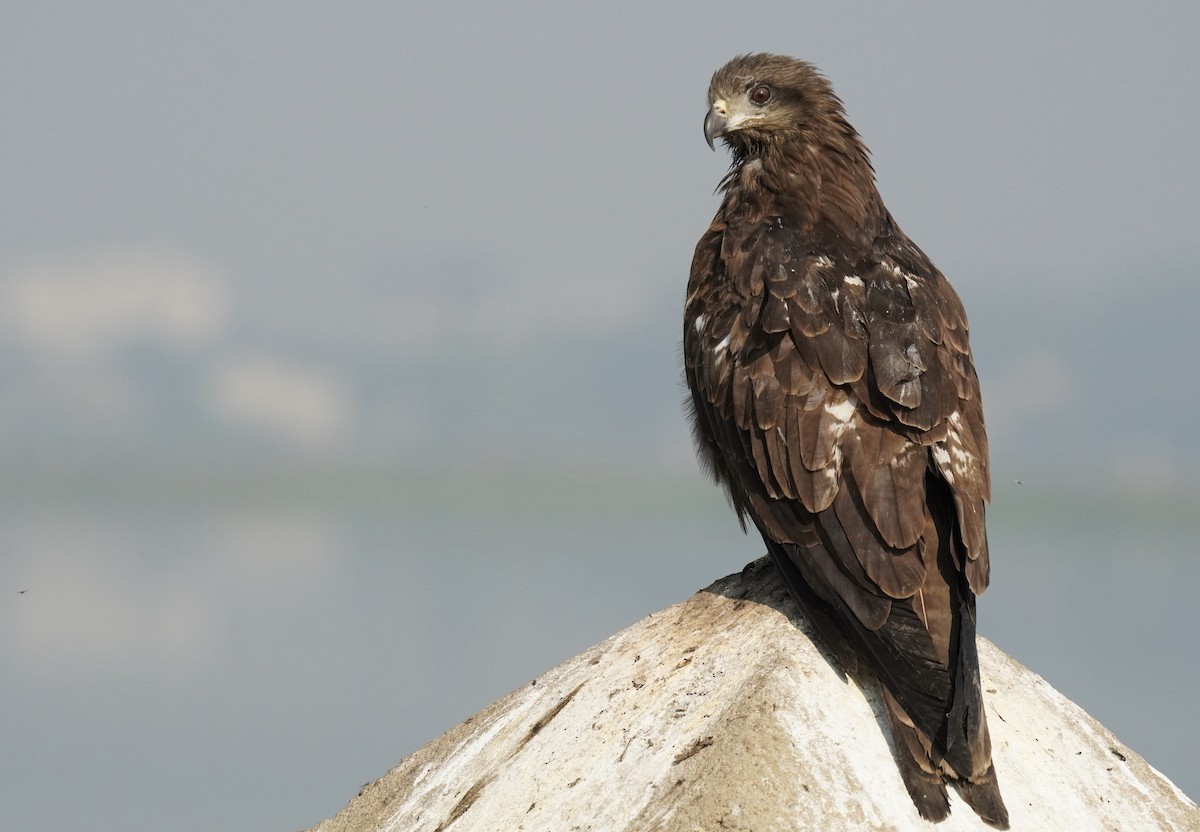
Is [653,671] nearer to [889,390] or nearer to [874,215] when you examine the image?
[889,390]

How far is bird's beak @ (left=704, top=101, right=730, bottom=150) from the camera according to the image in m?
8.86

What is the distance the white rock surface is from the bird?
253 millimetres

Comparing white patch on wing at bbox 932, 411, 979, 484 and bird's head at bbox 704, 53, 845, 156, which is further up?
bird's head at bbox 704, 53, 845, 156

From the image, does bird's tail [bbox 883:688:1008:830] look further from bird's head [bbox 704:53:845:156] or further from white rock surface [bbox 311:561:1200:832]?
bird's head [bbox 704:53:845:156]

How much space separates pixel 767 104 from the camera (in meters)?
8.82

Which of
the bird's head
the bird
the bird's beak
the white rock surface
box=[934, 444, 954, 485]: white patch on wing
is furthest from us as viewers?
the bird's beak

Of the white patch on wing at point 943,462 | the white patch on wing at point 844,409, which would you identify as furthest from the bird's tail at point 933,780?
the white patch on wing at point 844,409

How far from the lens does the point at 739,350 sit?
7.50 metres

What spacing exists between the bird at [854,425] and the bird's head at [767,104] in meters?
0.03

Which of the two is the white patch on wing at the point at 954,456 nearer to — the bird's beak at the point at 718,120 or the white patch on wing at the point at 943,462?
the white patch on wing at the point at 943,462

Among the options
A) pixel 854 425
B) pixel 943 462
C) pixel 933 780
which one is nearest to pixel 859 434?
pixel 854 425

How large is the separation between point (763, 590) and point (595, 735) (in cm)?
130

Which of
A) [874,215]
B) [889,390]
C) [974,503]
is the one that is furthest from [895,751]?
[874,215]

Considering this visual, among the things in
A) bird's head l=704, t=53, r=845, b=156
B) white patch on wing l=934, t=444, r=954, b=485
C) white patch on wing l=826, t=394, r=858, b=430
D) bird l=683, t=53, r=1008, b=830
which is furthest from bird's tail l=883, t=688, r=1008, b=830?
bird's head l=704, t=53, r=845, b=156
